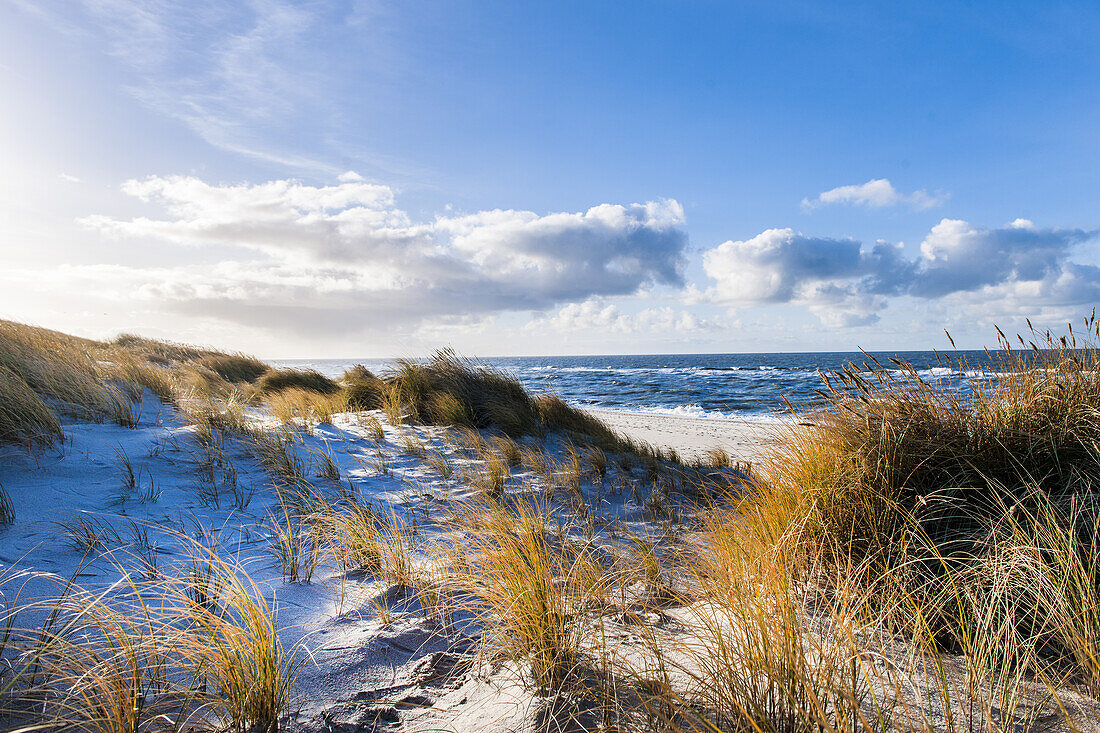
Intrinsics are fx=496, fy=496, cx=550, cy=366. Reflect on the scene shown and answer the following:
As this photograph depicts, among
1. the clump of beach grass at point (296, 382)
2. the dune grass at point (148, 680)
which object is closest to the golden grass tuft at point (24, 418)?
the dune grass at point (148, 680)

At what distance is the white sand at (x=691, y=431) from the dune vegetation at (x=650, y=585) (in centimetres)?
634

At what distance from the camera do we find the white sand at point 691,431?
1080cm

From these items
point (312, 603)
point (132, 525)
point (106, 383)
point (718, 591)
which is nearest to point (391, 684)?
point (312, 603)

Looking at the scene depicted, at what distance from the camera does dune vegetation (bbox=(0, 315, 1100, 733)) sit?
156 centimetres

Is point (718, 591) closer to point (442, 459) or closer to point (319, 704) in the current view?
point (319, 704)

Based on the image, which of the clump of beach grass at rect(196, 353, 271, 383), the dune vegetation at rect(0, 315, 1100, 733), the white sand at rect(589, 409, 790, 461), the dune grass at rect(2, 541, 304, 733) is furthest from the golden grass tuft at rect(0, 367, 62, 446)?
the clump of beach grass at rect(196, 353, 271, 383)

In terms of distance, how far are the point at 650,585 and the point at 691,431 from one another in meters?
11.7

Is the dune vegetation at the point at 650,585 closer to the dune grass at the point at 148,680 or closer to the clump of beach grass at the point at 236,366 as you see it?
the dune grass at the point at 148,680

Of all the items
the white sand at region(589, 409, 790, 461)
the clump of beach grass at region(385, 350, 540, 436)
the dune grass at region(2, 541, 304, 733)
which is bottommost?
the white sand at region(589, 409, 790, 461)

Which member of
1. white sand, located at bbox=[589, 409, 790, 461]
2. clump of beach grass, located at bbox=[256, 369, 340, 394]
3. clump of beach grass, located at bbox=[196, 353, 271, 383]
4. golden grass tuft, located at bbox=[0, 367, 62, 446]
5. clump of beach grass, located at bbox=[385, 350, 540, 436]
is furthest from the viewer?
clump of beach grass, located at bbox=[196, 353, 271, 383]

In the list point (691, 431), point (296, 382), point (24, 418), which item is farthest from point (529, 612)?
point (691, 431)

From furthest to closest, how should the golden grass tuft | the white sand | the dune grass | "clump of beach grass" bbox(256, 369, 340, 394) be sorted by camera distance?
the white sand < "clump of beach grass" bbox(256, 369, 340, 394) < the golden grass tuft < the dune grass

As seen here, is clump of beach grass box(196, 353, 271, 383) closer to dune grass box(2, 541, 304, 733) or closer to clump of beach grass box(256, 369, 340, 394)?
clump of beach grass box(256, 369, 340, 394)

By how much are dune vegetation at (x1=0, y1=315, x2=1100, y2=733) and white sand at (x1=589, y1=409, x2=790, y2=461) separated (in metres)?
6.34
